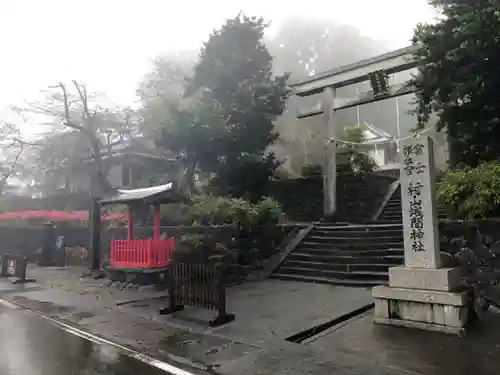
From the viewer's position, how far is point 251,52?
61.5ft

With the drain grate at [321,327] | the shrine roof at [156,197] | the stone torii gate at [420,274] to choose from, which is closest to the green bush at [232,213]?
the shrine roof at [156,197]

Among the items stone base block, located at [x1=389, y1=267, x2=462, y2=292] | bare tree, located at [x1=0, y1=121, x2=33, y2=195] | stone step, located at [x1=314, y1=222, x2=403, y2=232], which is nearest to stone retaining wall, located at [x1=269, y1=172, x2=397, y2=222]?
stone step, located at [x1=314, y1=222, x2=403, y2=232]

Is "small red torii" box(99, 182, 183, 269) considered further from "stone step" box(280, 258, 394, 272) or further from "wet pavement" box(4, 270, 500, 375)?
"stone step" box(280, 258, 394, 272)

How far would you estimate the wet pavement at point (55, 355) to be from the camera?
553 cm

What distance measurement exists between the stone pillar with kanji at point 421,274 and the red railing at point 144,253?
720 centimetres

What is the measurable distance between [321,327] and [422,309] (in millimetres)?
1669

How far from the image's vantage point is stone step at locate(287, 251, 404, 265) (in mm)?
11594

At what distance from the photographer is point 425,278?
7.03 metres

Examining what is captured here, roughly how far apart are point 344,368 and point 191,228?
9.68 meters

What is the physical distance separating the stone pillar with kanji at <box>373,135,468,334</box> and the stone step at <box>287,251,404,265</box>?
4.28 meters

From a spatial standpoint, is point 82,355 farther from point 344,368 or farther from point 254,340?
point 344,368

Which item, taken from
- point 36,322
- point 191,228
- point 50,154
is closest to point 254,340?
point 36,322

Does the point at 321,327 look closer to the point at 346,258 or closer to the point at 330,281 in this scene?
the point at 330,281

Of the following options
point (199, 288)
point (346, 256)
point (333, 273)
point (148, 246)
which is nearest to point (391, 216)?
point (346, 256)
